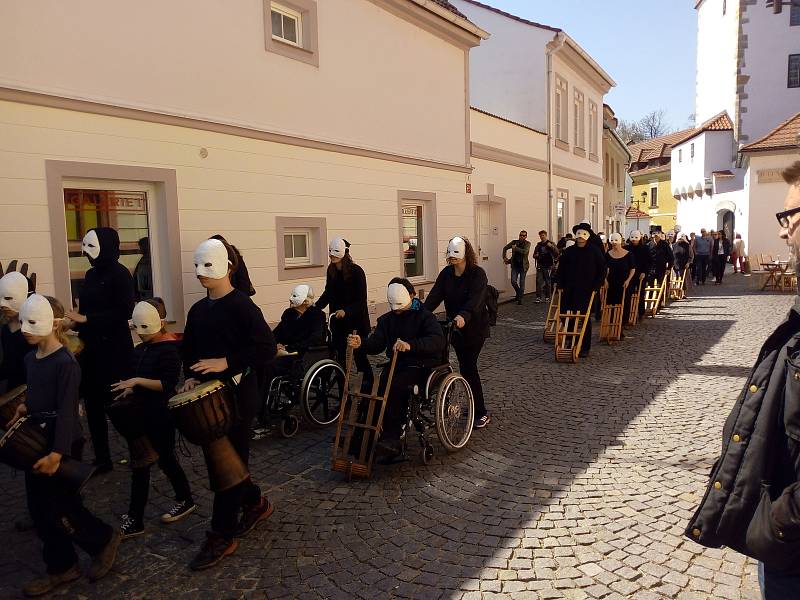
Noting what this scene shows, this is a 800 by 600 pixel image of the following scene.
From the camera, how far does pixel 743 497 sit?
189 cm

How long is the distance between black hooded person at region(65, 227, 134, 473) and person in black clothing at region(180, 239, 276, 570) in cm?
148

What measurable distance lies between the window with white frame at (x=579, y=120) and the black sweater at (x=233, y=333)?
20985mm

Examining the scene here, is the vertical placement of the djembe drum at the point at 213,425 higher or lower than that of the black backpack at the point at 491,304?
lower

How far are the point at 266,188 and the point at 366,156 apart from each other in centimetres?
274

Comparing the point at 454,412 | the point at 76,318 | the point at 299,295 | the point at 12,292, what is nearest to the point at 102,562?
the point at 12,292

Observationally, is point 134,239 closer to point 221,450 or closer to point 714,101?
point 221,450

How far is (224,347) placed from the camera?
355 centimetres

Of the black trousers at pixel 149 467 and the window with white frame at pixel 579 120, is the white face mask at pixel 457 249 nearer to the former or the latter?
the black trousers at pixel 149 467

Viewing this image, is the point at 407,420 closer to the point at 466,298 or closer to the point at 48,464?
the point at 466,298

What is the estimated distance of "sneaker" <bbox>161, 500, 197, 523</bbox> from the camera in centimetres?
411

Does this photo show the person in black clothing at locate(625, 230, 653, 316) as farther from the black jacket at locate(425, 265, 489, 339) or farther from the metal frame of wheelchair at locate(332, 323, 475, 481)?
the metal frame of wheelchair at locate(332, 323, 475, 481)

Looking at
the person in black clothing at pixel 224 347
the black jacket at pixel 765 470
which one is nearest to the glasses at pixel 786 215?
the black jacket at pixel 765 470

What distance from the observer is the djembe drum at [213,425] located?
3.36 m

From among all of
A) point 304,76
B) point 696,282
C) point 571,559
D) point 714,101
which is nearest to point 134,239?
point 304,76
